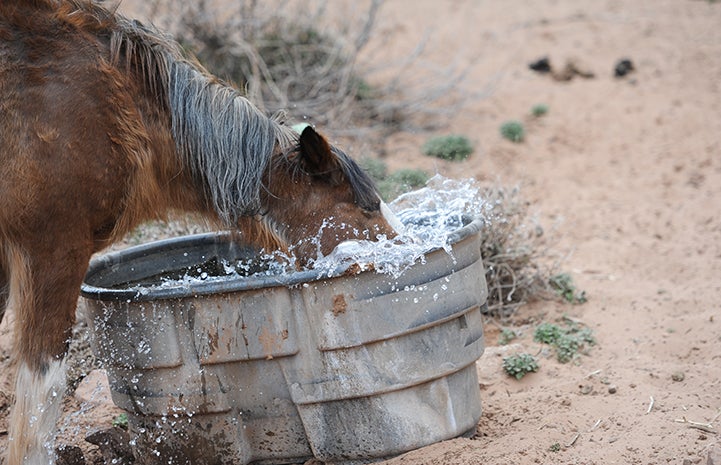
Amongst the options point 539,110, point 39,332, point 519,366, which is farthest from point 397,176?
point 39,332

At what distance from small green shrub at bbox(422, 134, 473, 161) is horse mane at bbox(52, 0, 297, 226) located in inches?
167

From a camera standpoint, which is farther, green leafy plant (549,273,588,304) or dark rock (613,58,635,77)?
dark rock (613,58,635,77)

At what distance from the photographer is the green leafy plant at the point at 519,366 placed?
392cm

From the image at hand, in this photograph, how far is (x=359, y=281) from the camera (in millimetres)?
2832

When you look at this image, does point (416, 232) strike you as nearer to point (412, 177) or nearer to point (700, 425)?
point (700, 425)

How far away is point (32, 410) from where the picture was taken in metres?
2.82

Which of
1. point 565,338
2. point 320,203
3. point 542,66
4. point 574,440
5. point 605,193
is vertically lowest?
point 605,193

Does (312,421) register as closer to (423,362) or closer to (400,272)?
(423,362)

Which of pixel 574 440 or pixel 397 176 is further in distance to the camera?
pixel 397 176

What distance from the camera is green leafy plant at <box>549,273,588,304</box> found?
482 cm

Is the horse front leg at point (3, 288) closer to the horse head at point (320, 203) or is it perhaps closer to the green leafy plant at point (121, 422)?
the green leafy plant at point (121, 422)

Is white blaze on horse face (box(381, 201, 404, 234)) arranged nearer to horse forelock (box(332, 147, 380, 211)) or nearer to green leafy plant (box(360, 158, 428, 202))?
horse forelock (box(332, 147, 380, 211))

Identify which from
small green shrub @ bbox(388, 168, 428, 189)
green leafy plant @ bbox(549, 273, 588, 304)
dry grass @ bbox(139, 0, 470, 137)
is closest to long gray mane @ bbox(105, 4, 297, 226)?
green leafy plant @ bbox(549, 273, 588, 304)

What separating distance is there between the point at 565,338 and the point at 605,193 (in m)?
2.80
